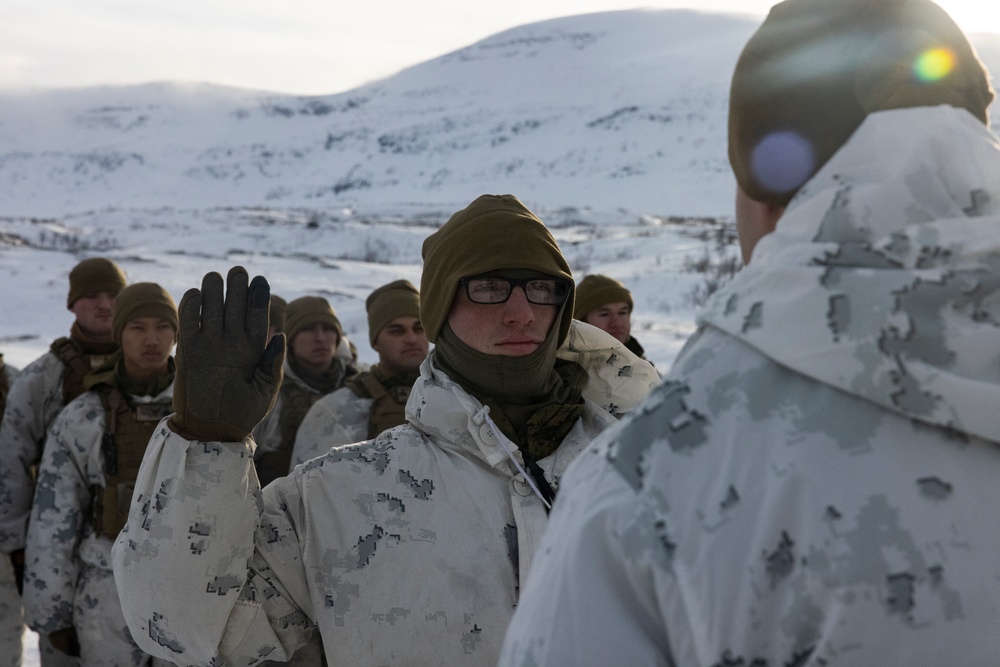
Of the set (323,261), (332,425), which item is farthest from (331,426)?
(323,261)

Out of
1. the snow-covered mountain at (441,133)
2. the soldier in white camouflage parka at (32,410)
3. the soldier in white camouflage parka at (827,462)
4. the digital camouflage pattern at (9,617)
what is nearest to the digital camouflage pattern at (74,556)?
the soldier in white camouflage parka at (32,410)

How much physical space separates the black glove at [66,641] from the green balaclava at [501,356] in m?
2.43

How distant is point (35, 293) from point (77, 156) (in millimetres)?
75343

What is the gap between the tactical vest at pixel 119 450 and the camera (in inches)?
141

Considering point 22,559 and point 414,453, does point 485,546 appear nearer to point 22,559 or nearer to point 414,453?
point 414,453

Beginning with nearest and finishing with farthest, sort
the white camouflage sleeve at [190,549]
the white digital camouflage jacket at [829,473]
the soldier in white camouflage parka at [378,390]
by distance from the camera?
the white digital camouflage jacket at [829,473], the white camouflage sleeve at [190,549], the soldier in white camouflage parka at [378,390]

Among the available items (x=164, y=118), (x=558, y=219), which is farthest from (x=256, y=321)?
(x=164, y=118)

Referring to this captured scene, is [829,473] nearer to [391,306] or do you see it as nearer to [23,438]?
[391,306]

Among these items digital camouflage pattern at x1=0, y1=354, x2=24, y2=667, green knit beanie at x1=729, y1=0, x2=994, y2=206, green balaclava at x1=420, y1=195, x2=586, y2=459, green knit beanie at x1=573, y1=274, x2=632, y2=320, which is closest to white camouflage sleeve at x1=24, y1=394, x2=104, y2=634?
digital camouflage pattern at x1=0, y1=354, x2=24, y2=667

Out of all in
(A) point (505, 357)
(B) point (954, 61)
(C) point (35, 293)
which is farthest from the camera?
(C) point (35, 293)

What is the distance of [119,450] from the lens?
146 inches

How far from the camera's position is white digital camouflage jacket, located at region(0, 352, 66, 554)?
4.10 metres

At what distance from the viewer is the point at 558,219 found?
31.9 m

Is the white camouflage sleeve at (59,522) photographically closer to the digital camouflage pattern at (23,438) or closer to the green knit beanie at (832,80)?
the digital camouflage pattern at (23,438)
